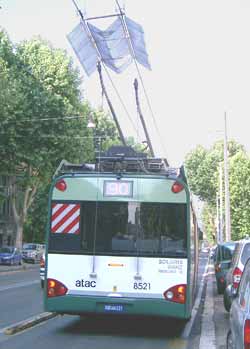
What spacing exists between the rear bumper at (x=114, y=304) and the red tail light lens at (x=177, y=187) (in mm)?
1855

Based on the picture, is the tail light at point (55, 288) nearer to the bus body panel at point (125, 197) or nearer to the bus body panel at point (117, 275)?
the bus body panel at point (117, 275)

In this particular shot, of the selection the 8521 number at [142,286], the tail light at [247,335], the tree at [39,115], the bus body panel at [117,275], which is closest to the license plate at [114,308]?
the bus body panel at [117,275]

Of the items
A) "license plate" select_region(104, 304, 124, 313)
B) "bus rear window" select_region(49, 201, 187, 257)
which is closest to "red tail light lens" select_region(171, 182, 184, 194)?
"bus rear window" select_region(49, 201, 187, 257)

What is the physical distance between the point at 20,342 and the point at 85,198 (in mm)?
2648

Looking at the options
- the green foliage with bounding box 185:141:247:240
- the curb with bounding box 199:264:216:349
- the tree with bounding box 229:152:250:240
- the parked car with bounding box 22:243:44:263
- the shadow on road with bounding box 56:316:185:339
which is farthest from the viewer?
the green foliage with bounding box 185:141:247:240

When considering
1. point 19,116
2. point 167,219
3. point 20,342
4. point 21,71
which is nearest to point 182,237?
point 167,219

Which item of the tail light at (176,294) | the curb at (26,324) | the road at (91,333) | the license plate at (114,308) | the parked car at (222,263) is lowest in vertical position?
the road at (91,333)

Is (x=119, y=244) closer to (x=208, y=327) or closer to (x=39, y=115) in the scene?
(x=208, y=327)

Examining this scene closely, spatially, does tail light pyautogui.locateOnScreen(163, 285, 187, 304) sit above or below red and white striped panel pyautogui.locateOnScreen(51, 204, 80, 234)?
below

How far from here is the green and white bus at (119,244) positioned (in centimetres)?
1097

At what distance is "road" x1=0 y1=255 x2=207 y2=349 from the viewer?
10.4 m

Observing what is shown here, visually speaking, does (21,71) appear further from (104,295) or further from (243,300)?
(243,300)

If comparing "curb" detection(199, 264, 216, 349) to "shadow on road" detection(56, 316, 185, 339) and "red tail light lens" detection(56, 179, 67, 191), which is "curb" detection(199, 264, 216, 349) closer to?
"shadow on road" detection(56, 316, 185, 339)

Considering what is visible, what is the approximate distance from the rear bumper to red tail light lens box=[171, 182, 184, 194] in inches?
73.0
